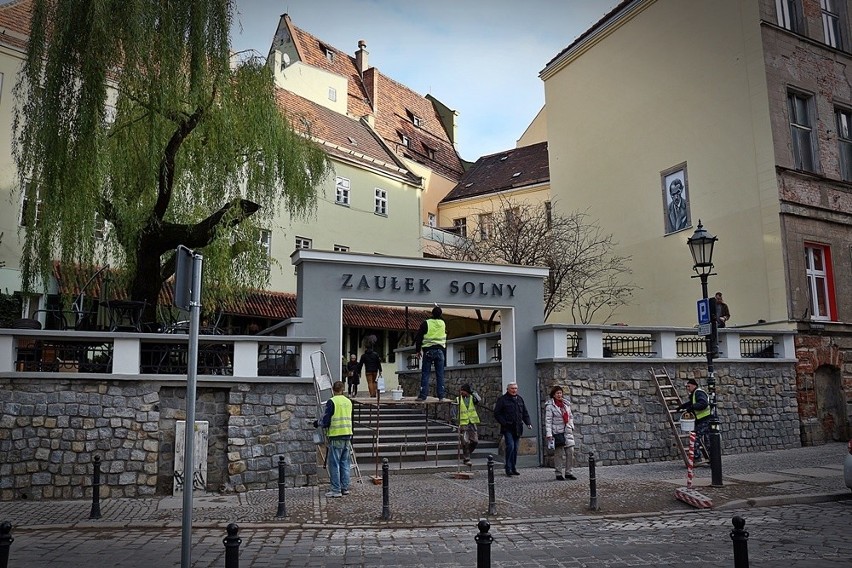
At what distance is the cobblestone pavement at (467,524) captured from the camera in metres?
7.60

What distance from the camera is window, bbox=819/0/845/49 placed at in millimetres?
21688

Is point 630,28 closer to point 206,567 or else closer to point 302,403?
point 302,403

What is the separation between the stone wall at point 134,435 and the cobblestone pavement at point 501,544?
273cm

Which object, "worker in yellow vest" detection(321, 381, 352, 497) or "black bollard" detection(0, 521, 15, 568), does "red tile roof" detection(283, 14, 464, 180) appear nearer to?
"worker in yellow vest" detection(321, 381, 352, 497)

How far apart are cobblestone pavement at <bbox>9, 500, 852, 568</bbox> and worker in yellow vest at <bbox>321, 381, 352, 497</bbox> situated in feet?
7.37

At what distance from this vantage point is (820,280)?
1962 cm

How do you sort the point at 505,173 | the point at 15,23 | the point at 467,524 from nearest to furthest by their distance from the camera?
the point at 467,524 < the point at 15,23 < the point at 505,173

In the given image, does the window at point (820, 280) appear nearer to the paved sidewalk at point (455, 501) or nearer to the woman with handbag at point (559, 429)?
the paved sidewalk at point (455, 501)

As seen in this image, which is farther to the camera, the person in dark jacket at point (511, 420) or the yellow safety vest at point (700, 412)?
the yellow safety vest at point (700, 412)

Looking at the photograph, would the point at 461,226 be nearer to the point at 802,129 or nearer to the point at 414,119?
the point at 414,119

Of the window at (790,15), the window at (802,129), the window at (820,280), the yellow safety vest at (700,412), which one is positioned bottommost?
the yellow safety vest at (700,412)

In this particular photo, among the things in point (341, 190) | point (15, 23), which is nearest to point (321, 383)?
point (15, 23)

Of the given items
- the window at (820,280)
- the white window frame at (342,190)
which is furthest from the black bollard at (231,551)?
the white window frame at (342,190)

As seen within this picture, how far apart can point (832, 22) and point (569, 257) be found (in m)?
11.2
